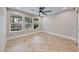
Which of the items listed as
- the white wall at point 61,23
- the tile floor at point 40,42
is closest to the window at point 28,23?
the tile floor at point 40,42

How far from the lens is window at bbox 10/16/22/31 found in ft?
6.85

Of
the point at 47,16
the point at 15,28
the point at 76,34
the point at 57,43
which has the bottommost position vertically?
the point at 57,43

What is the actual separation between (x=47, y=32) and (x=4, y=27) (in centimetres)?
112

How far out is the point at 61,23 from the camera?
250 cm

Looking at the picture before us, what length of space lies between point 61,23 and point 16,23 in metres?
1.23

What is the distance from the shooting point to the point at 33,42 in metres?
2.59

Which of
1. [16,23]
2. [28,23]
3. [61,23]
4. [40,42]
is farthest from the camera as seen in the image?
[40,42]

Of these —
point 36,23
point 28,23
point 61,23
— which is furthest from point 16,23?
point 61,23

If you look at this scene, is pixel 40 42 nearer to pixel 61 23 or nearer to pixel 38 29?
pixel 38 29

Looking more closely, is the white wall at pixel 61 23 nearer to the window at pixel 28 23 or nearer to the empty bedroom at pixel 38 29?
the empty bedroom at pixel 38 29

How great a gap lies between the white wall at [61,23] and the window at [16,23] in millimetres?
647

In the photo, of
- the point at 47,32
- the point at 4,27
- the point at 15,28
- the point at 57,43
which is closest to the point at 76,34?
the point at 57,43

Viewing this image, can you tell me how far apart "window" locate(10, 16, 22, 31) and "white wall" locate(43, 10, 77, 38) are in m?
0.65
